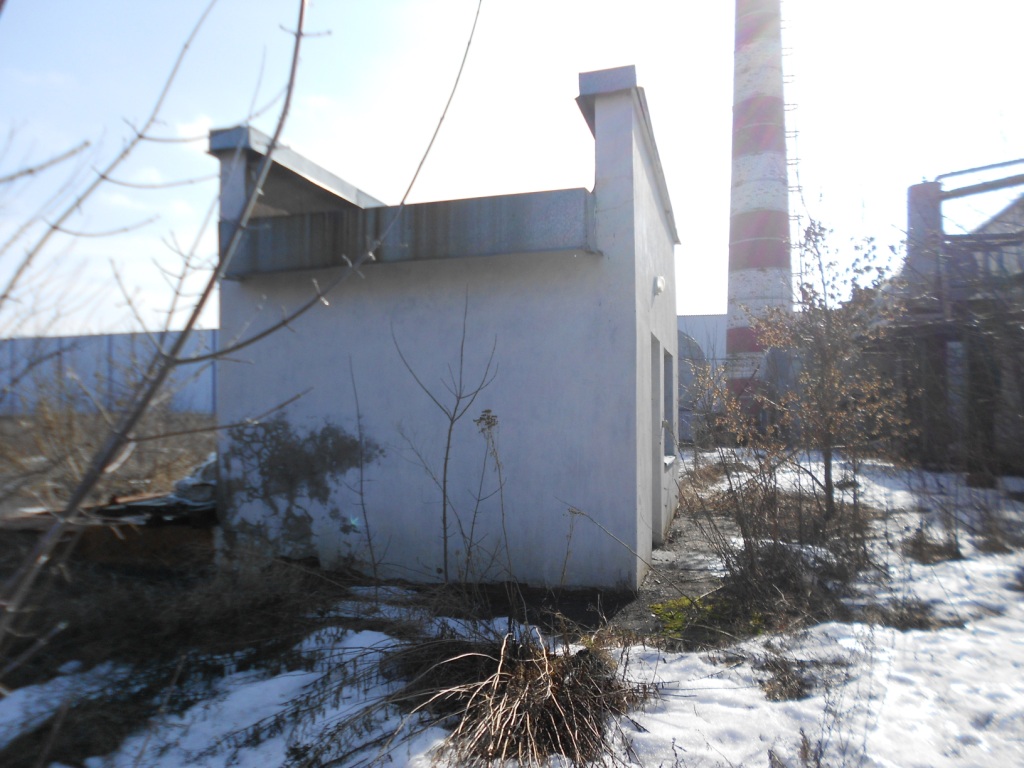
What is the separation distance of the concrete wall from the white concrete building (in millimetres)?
3621

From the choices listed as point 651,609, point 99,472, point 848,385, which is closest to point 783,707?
point 651,609

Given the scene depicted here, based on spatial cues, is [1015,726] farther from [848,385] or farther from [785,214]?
[785,214]

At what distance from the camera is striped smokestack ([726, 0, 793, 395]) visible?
77.2 ft

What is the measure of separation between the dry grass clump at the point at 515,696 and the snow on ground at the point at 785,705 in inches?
5.4

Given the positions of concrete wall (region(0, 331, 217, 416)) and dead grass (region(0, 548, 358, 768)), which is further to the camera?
dead grass (region(0, 548, 358, 768))

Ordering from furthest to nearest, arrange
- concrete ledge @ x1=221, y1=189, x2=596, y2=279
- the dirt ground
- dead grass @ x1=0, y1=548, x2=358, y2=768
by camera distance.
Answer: concrete ledge @ x1=221, y1=189, x2=596, y2=279, the dirt ground, dead grass @ x1=0, y1=548, x2=358, y2=768

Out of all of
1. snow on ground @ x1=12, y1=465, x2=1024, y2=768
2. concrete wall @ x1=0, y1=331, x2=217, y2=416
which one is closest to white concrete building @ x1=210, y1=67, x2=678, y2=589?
snow on ground @ x1=12, y1=465, x2=1024, y2=768

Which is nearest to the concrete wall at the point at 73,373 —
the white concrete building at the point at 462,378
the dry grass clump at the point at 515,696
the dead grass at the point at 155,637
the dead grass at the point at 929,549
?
the dry grass clump at the point at 515,696

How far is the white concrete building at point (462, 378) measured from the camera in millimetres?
6195

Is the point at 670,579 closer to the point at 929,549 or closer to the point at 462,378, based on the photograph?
the point at 929,549

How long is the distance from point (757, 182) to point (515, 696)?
921 inches

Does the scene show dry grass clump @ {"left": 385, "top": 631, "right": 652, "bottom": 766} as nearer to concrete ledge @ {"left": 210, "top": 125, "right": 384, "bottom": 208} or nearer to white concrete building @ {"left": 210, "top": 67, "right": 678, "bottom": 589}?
white concrete building @ {"left": 210, "top": 67, "right": 678, "bottom": 589}

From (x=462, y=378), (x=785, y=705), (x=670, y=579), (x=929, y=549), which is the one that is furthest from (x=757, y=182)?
(x=785, y=705)

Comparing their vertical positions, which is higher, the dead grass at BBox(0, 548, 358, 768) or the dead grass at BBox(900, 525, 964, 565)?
the dead grass at BBox(900, 525, 964, 565)
